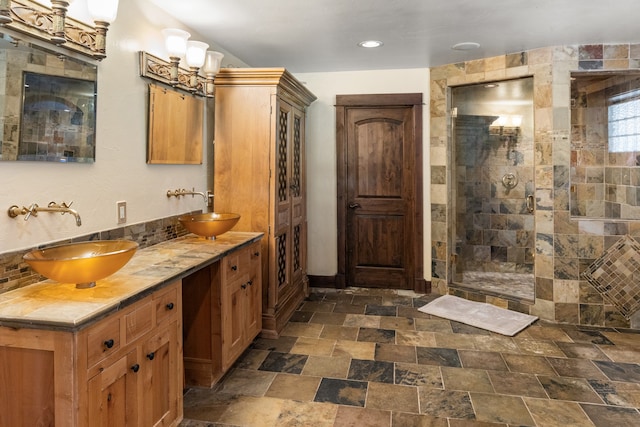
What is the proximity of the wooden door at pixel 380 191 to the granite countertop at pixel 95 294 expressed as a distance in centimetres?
243

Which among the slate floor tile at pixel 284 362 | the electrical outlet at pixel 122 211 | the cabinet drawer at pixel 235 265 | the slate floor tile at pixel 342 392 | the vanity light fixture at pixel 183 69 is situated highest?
the vanity light fixture at pixel 183 69

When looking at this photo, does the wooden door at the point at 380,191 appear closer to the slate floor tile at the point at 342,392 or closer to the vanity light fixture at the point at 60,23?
the slate floor tile at the point at 342,392

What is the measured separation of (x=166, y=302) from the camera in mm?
1873

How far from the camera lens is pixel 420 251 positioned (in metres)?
4.49

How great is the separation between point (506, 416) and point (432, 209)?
2.51 meters

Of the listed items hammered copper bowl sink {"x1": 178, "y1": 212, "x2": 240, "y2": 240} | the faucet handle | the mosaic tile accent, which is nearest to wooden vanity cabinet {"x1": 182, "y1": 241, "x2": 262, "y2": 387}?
hammered copper bowl sink {"x1": 178, "y1": 212, "x2": 240, "y2": 240}

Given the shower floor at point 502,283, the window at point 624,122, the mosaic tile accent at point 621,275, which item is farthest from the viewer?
the shower floor at point 502,283

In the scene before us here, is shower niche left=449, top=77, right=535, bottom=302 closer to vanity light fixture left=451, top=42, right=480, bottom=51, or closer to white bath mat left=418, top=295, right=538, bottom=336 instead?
white bath mat left=418, top=295, right=538, bottom=336

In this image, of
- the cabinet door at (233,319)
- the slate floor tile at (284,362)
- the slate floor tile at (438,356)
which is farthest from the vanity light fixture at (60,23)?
the slate floor tile at (438,356)

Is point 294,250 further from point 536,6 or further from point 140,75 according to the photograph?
point 536,6

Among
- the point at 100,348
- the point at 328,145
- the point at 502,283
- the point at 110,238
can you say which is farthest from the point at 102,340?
the point at 502,283

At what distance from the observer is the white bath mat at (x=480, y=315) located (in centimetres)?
348

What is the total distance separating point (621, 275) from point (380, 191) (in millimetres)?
2269

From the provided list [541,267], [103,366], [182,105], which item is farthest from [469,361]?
[182,105]
